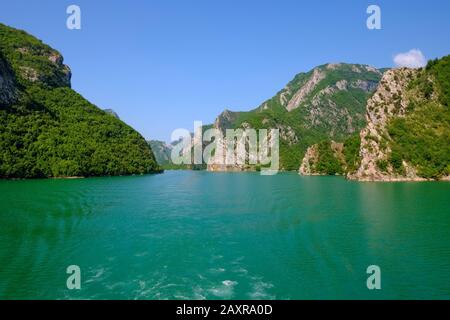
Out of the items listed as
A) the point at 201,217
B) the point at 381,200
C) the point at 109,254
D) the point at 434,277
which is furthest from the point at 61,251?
the point at 381,200

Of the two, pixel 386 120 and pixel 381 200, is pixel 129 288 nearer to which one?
pixel 381 200

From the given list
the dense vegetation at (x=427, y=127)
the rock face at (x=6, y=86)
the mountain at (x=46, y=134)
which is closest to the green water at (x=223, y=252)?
the mountain at (x=46, y=134)

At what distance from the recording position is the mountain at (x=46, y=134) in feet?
440

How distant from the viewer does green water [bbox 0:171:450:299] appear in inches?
939

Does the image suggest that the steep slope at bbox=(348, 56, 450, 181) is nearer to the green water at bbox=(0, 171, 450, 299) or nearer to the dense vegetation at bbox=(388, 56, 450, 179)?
the dense vegetation at bbox=(388, 56, 450, 179)

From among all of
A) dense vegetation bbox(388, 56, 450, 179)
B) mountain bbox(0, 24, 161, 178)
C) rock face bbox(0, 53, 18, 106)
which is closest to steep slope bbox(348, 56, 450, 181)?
dense vegetation bbox(388, 56, 450, 179)

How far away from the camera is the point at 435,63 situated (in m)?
176

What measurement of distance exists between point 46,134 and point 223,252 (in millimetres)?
142599

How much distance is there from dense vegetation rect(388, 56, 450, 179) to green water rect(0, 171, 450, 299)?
287 feet

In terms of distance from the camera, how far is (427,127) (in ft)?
491

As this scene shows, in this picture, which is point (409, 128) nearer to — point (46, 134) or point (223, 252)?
point (223, 252)

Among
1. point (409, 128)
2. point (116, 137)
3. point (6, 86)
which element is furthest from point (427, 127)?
point (6, 86)

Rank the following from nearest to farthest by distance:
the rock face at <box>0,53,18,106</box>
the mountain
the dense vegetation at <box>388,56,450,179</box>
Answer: the mountain < the dense vegetation at <box>388,56,450,179</box> < the rock face at <box>0,53,18,106</box>

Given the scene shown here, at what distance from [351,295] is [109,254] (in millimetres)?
20296
